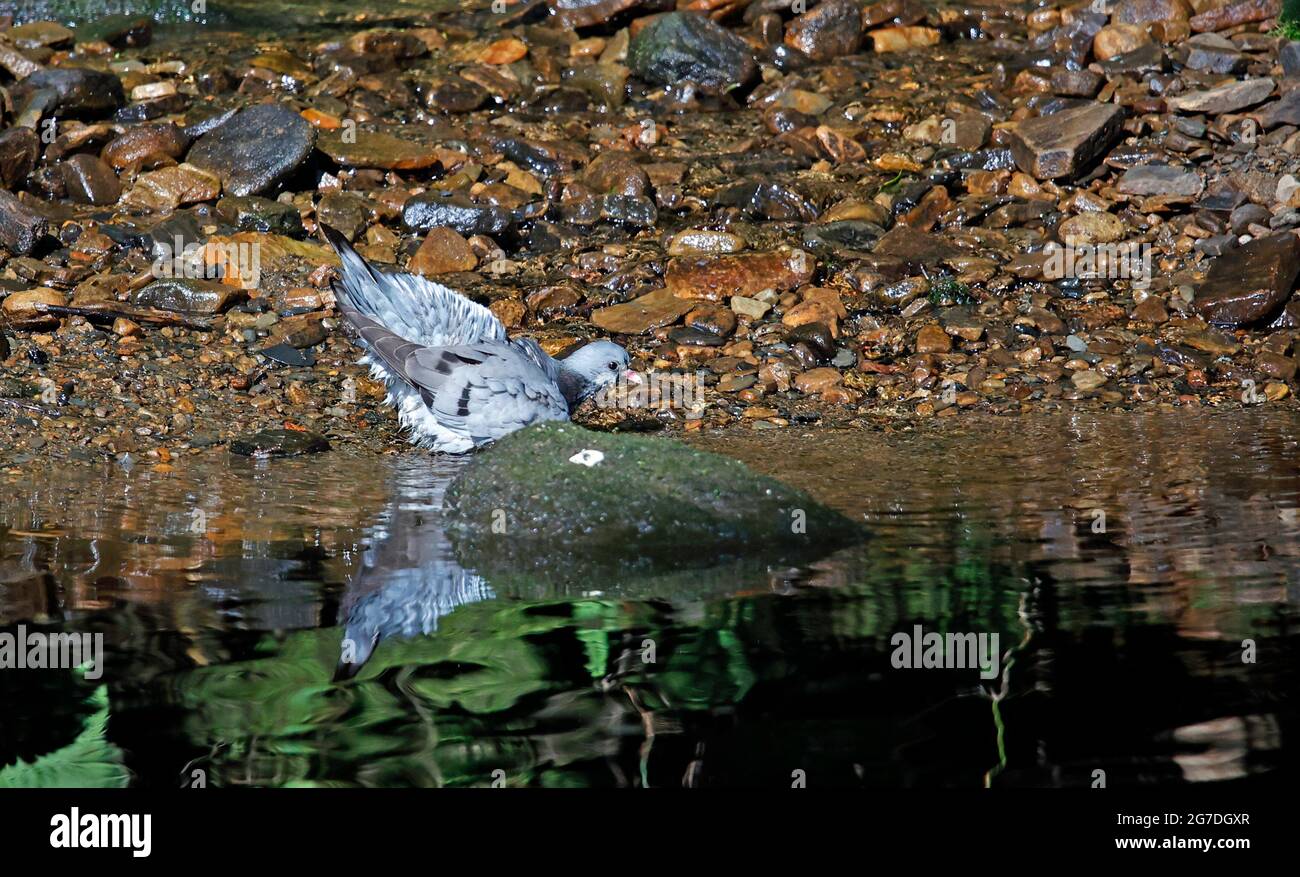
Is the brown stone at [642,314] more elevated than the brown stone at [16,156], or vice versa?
the brown stone at [16,156]

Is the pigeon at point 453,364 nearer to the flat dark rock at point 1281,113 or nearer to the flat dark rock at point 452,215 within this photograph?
the flat dark rock at point 452,215

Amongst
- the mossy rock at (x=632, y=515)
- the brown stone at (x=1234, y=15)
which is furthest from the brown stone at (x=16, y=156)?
the brown stone at (x=1234, y=15)

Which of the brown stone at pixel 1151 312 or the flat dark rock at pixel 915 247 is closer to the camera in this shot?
the brown stone at pixel 1151 312

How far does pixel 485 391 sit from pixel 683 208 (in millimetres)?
3507

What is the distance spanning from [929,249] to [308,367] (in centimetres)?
431

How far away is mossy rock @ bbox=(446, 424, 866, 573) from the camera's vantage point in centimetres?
534

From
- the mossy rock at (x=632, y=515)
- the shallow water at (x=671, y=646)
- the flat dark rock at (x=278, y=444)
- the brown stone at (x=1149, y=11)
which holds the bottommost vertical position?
the shallow water at (x=671, y=646)

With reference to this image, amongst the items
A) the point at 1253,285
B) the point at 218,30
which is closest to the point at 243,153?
the point at 218,30

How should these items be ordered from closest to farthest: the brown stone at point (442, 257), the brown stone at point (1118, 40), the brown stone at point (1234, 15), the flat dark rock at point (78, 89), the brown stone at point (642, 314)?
the brown stone at point (642, 314) < the brown stone at point (442, 257) < the flat dark rock at point (78, 89) < the brown stone at point (1118, 40) < the brown stone at point (1234, 15)

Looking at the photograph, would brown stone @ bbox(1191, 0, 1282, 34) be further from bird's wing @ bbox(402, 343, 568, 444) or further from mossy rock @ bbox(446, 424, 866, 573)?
mossy rock @ bbox(446, 424, 866, 573)

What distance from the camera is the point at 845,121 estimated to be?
37.4ft

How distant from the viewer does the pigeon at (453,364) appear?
7.25 metres

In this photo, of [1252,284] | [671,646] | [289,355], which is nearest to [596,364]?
[289,355]

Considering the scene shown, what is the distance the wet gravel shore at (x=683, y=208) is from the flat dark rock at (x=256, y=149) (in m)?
0.03
